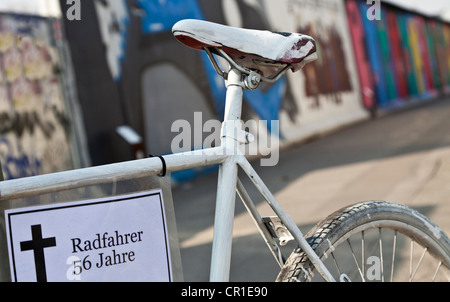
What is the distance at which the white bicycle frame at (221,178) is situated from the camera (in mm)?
1219

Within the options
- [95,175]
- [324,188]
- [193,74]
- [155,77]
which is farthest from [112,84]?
[95,175]

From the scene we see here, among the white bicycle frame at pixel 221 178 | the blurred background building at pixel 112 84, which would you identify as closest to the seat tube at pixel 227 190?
the white bicycle frame at pixel 221 178

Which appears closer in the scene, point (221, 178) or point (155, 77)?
point (221, 178)

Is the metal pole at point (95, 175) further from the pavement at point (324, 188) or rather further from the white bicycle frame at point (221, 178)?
the pavement at point (324, 188)

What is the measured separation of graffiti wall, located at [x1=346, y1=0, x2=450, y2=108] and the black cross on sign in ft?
52.3

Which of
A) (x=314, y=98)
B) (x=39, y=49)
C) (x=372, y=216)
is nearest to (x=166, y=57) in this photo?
(x=39, y=49)

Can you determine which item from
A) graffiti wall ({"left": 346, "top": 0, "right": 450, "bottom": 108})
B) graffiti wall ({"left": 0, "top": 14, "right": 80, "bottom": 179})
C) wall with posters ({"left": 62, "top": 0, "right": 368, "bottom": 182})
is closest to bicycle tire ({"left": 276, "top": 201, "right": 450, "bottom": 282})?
graffiti wall ({"left": 0, "top": 14, "right": 80, "bottom": 179})

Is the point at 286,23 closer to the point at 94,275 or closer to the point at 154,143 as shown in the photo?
the point at 154,143

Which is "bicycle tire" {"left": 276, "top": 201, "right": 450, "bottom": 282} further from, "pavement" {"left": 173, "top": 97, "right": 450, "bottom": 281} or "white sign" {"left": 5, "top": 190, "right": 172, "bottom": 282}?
"white sign" {"left": 5, "top": 190, "right": 172, "bottom": 282}

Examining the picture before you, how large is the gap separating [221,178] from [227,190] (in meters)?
0.04

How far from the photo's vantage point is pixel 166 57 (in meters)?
8.55

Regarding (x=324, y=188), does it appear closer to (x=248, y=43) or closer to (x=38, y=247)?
(x=248, y=43)

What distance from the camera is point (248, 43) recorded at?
1.56 metres
